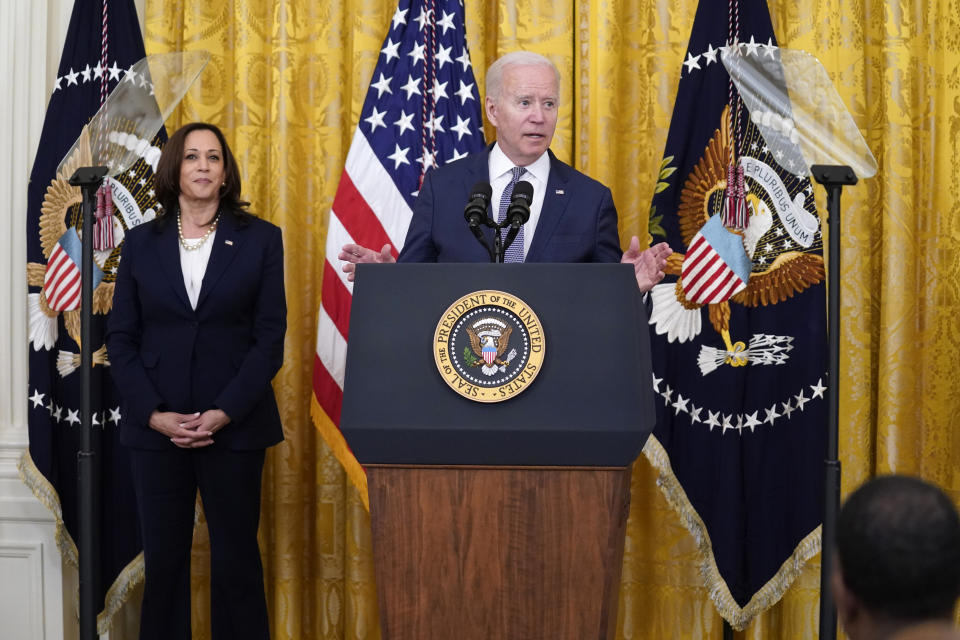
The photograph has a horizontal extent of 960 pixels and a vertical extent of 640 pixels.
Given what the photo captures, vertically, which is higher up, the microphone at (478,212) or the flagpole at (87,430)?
the microphone at (478,212)

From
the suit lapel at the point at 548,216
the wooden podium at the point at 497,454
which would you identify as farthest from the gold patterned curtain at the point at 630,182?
the wooden podium at the point at 497,454

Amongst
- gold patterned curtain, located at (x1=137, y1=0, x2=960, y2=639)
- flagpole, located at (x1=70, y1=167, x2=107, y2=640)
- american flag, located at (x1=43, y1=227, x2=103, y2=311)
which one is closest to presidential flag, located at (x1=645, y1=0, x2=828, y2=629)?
gold patterned curtain, located at (x1=137, y1=0, x2=960, y2=639)

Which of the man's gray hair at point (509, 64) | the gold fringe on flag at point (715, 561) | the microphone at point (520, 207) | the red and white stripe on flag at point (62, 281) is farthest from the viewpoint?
the red and white stripe on flag at point (62, 281)

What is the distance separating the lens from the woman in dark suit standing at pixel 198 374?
3.20 metres

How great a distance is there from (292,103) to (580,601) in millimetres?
2552

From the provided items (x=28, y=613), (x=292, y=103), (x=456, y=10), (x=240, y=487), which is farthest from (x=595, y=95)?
(x=28, y=613)

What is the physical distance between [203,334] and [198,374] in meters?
0.13

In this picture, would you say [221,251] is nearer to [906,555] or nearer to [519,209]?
[519,209]

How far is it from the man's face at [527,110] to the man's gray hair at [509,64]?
14 millimetres

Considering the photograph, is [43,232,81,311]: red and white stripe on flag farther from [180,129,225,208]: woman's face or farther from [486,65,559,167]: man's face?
[486,65,559,167]: man's face

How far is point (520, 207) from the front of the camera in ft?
7.12

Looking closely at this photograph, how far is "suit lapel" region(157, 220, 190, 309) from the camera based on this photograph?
325 cm

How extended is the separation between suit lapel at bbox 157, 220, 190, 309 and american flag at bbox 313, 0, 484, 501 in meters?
0.64

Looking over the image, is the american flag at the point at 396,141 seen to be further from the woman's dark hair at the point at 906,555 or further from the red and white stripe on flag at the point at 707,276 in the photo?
the woman's dark hair at the point at 906,555
